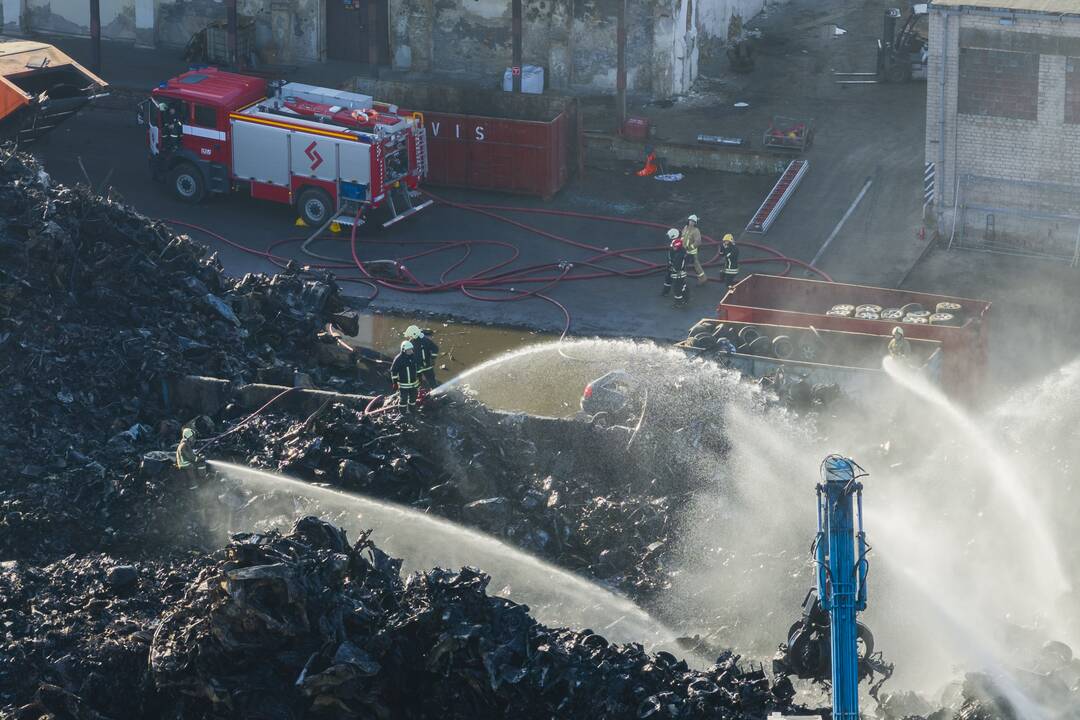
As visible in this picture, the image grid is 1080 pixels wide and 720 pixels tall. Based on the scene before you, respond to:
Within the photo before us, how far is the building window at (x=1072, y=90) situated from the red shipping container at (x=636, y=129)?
27.2ft

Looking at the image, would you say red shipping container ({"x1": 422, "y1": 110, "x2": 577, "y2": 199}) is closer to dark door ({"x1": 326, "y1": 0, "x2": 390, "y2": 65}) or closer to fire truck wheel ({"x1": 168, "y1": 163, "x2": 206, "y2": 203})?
fire truck wheel ({"x1": 168, "y1": 163, "x2": 206, "y2": 203})

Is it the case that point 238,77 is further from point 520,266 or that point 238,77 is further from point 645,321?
point 645,321

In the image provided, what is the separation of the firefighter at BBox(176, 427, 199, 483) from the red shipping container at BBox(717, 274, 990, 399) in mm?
7378

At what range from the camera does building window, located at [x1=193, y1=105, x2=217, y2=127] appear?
28.4 metres

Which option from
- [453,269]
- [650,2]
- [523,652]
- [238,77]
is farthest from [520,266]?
[523,652]

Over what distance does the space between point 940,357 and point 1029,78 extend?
8.12 meters

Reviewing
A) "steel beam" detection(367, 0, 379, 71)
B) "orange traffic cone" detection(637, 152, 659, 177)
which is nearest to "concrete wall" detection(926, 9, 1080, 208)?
"orange traffic cone" detection(637, 152, 659, 177)

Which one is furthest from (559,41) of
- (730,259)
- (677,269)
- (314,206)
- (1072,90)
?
(1072,90)

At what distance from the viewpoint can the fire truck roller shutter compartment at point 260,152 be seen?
92.0ft

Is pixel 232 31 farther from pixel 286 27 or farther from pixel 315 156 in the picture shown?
pixel 315 156

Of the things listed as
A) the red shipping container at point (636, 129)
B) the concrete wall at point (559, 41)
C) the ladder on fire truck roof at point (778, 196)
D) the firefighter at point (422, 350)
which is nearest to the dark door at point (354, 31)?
the concrete wall at point (559, 41)

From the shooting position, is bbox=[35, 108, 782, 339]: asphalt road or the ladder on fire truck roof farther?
the ladder on fire truck roof

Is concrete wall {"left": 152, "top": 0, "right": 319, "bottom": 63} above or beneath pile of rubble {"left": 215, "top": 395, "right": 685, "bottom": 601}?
above

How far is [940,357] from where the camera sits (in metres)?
19.8
